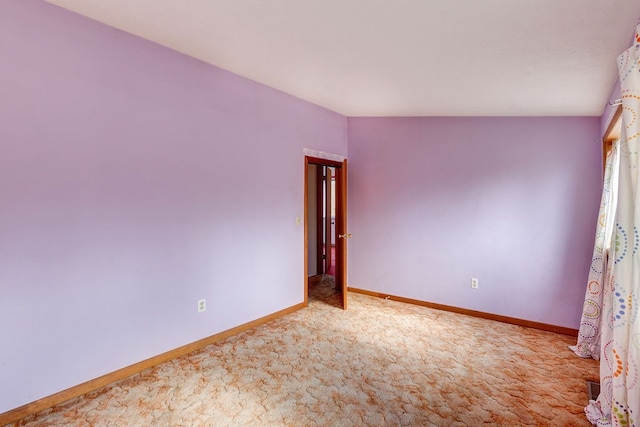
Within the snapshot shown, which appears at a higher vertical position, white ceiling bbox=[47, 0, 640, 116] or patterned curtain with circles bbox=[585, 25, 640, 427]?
white ceiling bbox=[47, 0, 640, 116]

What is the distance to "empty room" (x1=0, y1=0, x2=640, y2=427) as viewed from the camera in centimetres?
193

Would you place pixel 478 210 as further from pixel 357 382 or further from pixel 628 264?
pixel 357 382

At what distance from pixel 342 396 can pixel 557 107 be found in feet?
10.8

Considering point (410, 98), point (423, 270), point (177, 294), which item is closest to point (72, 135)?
point (177, 294)

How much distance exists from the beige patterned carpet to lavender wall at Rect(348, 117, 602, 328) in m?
0.57

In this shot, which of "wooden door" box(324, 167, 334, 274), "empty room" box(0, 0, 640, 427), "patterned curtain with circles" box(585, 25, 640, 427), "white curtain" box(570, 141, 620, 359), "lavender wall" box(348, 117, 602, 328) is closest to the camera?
"patterned curtain with circles" box(585, 25, 640, 427)

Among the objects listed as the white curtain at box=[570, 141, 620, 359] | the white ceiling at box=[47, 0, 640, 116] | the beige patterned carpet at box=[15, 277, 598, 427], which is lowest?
the beige patterned carpet at box=[15, 277, 598, 427]

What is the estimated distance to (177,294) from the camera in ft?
9.06

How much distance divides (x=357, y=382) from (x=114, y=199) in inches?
92.7

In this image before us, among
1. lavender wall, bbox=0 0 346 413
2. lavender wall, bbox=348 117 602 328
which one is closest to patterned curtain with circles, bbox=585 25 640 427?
lavender wall, bbox=348 117 602 328

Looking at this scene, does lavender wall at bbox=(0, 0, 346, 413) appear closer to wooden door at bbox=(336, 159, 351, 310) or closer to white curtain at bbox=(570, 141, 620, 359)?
wooden door at bbox=(336, 159, 351, 310)

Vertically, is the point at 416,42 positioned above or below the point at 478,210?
above

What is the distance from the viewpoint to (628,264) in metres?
1.61

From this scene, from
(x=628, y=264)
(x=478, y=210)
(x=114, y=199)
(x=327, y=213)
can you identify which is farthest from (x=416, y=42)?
(x=327, y=213)
